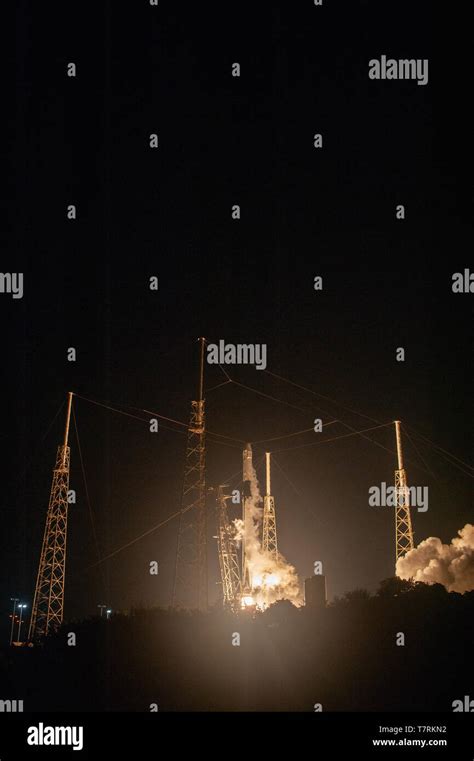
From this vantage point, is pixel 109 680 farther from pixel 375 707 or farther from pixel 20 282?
pixel 20 282

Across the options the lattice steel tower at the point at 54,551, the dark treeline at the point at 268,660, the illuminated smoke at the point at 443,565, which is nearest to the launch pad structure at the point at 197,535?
the lattice steel tower at the point at 54,551

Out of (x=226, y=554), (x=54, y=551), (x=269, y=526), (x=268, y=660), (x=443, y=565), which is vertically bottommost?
(x=268, y=660)

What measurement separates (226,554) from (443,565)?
22.5m

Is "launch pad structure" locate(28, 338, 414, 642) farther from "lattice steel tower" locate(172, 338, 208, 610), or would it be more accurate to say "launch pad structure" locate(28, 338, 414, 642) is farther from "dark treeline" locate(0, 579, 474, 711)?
"dark treeline" locate(0, 579, 474, 711)

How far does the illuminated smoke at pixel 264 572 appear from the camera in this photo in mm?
71188

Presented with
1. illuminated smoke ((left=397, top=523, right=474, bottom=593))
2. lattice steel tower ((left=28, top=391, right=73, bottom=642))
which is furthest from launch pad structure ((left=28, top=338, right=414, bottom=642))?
illuminated smoke ((left=397, top=523, right=474, bottom=593))

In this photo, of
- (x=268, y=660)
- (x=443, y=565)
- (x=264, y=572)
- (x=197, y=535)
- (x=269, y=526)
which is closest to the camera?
(x=268, y=660)

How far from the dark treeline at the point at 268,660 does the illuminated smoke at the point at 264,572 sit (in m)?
24.4

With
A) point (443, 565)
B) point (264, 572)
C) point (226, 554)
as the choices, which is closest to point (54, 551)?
point (264, 572)

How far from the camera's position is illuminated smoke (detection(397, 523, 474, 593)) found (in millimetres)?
59562

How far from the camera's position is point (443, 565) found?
60219mm

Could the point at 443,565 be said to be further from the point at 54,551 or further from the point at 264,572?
the point at 54,551

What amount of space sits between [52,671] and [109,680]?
148 inches

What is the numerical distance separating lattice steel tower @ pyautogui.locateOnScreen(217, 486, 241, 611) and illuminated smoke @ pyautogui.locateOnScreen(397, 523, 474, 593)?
16855mm
